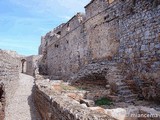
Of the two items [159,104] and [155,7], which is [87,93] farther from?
[155,7]

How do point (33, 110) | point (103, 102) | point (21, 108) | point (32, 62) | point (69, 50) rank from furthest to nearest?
point (32, 62) → point (69, 50) → point (21, 108) → point (33, 110) → point (103, 102)

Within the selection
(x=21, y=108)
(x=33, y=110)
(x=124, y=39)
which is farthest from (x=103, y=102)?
(x=21, y=108)

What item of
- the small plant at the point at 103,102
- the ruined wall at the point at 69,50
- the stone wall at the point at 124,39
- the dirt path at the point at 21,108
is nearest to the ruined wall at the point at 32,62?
the ruined wall at the point at 69,50

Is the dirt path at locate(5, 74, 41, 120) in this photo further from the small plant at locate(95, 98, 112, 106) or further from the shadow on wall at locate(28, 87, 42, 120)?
the small plant at locate(95, 98, 112, 106)

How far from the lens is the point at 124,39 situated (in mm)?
10141

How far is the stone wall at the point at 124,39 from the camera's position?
8.27 m

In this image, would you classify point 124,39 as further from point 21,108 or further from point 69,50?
point 69,50

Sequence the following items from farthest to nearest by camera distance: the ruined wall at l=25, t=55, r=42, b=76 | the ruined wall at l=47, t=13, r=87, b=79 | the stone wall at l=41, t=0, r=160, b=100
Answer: the ruined wall at l=25, t=55, r=42, b=76 → the ruined wall at l=47, t=13, r=87, b=79 → the stone wall at l=41, t=0, r=160, b=100

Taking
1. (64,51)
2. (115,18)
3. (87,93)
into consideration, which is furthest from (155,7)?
(64,51)

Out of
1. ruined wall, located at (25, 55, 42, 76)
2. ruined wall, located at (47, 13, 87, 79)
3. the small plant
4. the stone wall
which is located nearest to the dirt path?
the small plant

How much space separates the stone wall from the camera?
27.1 feet

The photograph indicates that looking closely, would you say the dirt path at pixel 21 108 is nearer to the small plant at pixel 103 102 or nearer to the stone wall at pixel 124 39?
the small plant at pixel 103 102

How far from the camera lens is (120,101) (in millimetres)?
8227

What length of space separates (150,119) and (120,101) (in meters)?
2.59
